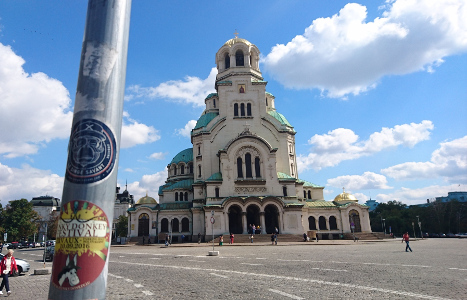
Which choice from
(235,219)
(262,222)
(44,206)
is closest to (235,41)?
(235,219)

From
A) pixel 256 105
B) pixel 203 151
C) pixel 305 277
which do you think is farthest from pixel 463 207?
pixel 305 277

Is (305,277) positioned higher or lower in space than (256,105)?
lower

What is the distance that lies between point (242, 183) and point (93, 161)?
131 ft

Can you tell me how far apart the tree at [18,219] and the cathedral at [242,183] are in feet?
100

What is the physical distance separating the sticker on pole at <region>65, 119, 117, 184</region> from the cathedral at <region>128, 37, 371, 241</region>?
38044 mm

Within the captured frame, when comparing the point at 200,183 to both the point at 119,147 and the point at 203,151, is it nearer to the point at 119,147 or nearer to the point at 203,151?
the point at 203,151

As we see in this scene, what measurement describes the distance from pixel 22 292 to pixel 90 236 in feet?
29.3

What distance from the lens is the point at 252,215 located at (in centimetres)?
4628

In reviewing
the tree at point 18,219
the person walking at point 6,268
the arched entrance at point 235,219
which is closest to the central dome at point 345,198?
the arched entrance at point 235,219

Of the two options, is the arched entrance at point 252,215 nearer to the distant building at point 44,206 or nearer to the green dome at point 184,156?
the green dome at point 184,156

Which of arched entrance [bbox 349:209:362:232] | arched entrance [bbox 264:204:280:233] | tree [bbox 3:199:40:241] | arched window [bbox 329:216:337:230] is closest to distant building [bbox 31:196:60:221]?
tree [bbox 3:199:40:241]

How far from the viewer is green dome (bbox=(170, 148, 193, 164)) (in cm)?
6042

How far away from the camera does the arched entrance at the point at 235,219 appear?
45250 mm

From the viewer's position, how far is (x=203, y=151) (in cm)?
5009
